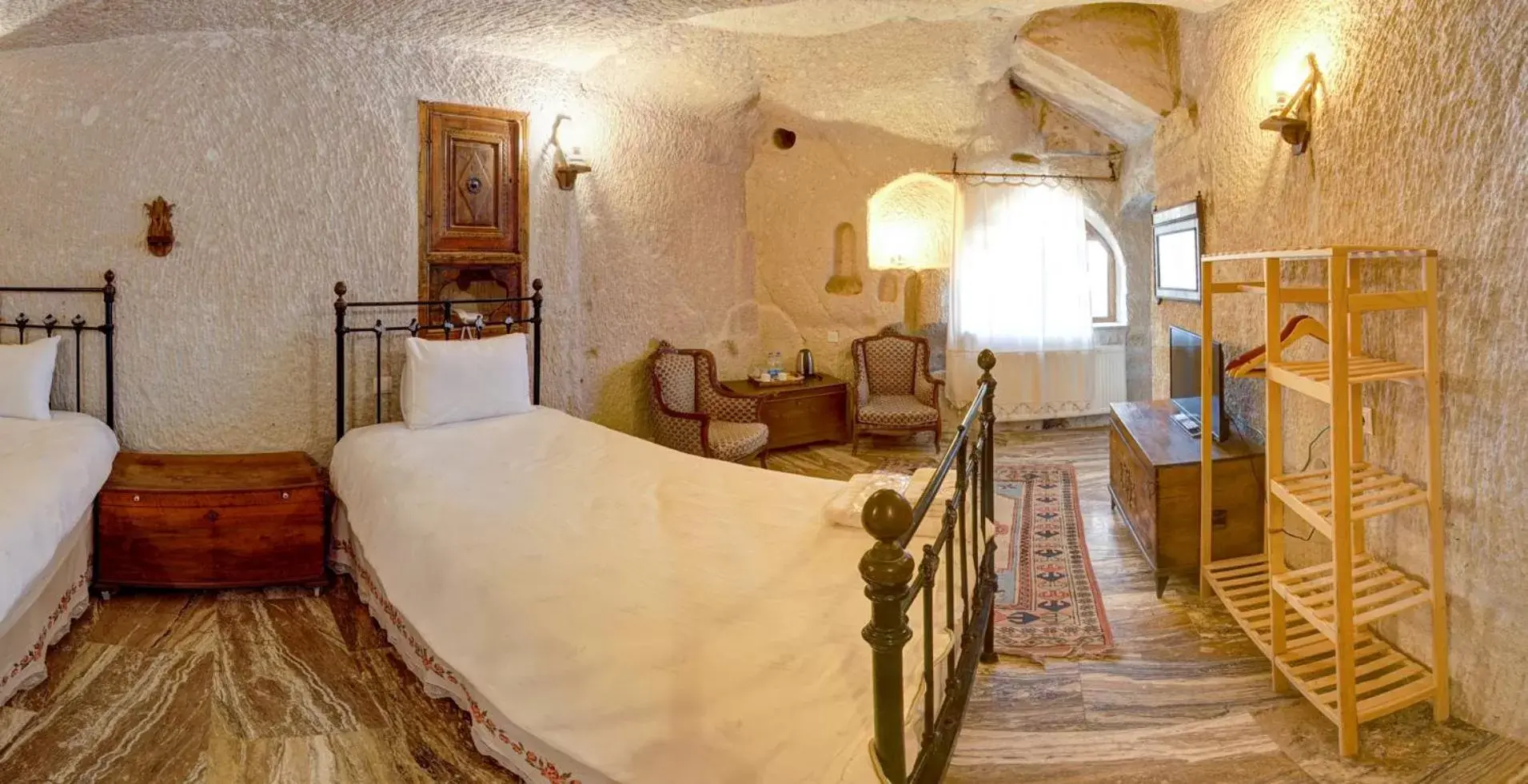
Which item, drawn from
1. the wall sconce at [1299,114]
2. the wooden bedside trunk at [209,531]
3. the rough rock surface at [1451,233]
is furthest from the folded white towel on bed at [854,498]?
the wooden bedside trunk at [209,531]

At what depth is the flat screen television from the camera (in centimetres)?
388

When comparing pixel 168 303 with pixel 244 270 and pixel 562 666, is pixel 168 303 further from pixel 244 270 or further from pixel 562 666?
pixel 562 666

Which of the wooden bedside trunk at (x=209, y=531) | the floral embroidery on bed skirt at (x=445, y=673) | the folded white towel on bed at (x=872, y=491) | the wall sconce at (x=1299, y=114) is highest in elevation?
the wall sconce at (x=1299, y=114)

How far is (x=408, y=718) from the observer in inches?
109

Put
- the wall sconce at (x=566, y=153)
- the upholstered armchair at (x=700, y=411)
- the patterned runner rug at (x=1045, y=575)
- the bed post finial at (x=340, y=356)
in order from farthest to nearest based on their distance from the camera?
1. the upholstered armchair at (x=700, y=411)
2. the wall sconce at (x=566, y=153)
3. the bed post finial at (x=340, y=356)
4. the patterned runner rug at (x=1045, y=575)

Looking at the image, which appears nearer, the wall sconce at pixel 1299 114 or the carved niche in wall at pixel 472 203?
the wall sconce at pixel 1299 114

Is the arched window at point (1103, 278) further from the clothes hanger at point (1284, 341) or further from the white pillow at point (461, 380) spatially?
the white pillow at point (461, 380)

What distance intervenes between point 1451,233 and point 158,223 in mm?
4667

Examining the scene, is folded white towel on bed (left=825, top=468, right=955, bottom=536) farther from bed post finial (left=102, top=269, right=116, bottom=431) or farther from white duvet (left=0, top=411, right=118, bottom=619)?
bed post finial (left=102, top=269, right=116, bottom=431)

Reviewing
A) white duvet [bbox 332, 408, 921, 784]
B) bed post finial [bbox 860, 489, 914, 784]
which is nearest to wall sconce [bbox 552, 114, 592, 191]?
white duvet [bbox 332, 408, 921, 784]

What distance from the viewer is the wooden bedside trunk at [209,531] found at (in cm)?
364

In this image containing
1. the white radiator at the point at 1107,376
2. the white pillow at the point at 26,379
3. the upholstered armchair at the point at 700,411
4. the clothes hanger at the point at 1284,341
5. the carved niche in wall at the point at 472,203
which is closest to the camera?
the clothes hanger at the point at 1284,341

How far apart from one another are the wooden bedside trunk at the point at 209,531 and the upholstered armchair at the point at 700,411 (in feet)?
7.18

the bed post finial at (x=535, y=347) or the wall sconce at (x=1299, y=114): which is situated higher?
the wall sconce at (x=1299, y=114)
